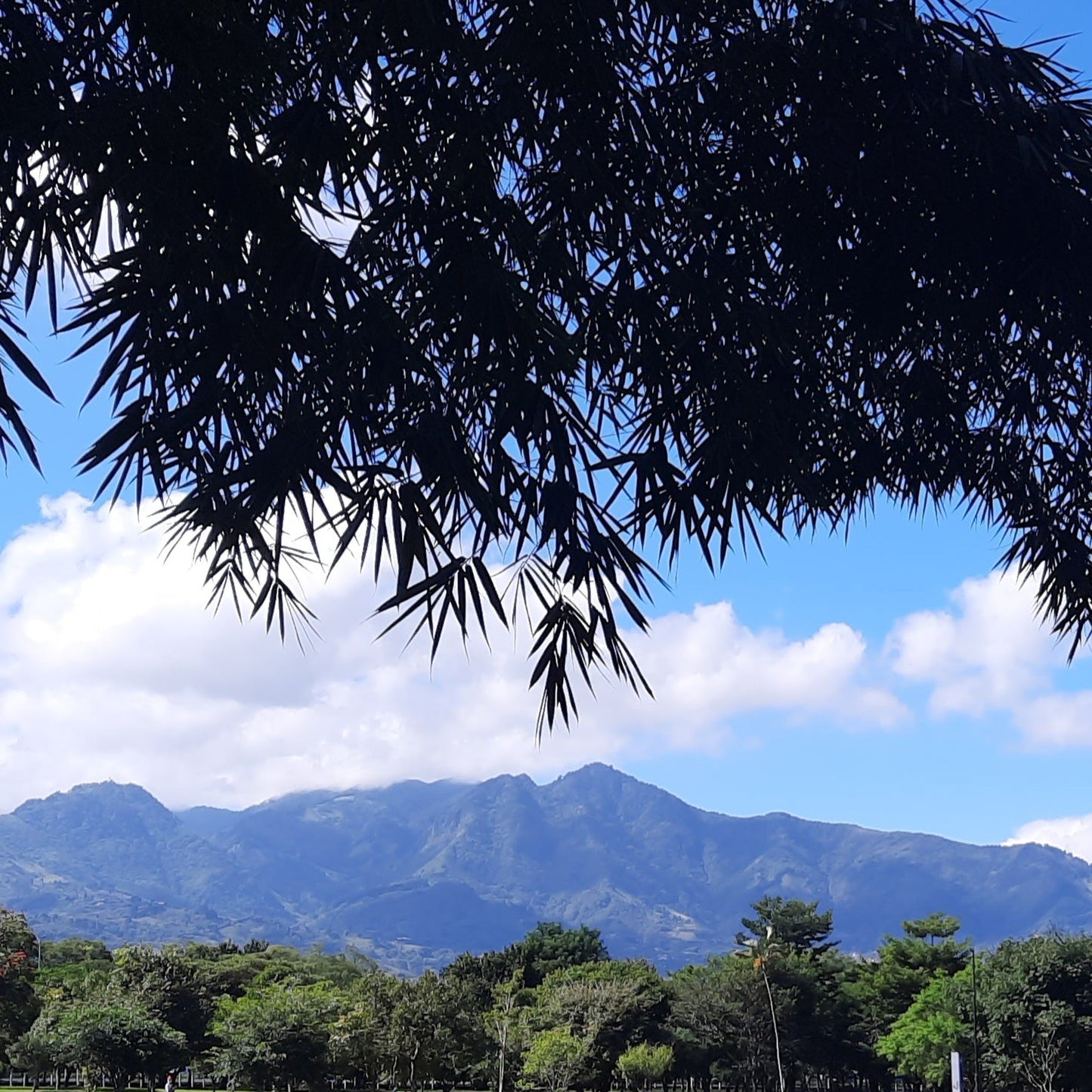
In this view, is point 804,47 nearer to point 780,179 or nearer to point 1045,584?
point 780,179

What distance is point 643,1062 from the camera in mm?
59719

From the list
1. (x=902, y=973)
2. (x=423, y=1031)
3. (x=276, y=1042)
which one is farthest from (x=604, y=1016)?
(x=902, y=973)

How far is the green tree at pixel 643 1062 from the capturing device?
59.6 m

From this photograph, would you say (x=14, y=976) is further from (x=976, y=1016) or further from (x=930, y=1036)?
(x=930, y=1036)

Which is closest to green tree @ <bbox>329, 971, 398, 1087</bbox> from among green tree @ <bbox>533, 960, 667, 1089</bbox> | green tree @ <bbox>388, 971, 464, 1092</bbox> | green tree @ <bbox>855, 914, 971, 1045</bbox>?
green tree @ <bbox>388, 971, 464, 1092</bbox>

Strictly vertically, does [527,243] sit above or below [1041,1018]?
above

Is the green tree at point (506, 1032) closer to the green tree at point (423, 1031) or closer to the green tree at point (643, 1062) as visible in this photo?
the green tree at point (423, 1031)

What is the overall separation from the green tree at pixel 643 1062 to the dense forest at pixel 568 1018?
0.27ft

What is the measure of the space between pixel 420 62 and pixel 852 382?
429cm

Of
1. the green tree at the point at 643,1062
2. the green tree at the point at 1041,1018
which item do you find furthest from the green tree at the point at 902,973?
the green tree at the point at 643,1062

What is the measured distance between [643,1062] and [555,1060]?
16.5ft

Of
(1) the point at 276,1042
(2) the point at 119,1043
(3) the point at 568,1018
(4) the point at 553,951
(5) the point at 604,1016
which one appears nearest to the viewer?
(2) the point at 119,1043

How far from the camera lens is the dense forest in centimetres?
4659

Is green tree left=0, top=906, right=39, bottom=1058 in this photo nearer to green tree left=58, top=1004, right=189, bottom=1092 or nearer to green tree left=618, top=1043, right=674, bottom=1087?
green tree left=58, top=1004, right=189, bottom=1092
